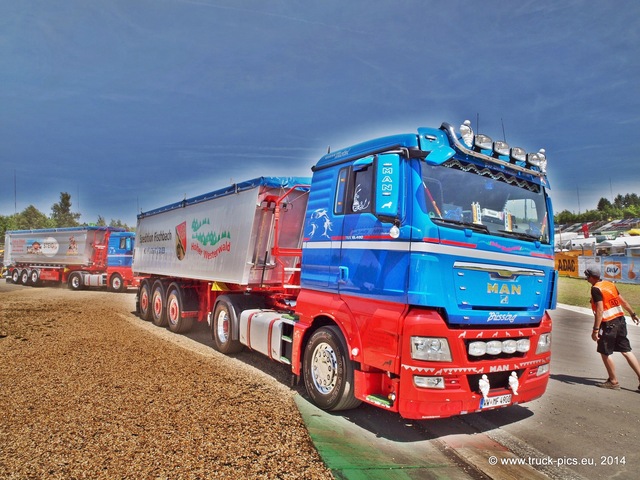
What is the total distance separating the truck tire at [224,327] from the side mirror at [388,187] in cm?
460

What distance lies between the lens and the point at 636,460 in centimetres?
425

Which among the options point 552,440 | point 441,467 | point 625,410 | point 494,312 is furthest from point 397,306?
point 625,410

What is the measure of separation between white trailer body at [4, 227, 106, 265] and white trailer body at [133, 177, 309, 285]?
53.0 feet

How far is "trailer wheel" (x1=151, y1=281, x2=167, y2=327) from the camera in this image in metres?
11.9

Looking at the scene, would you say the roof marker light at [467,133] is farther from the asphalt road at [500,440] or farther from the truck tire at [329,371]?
the asphalt road at [500,440]

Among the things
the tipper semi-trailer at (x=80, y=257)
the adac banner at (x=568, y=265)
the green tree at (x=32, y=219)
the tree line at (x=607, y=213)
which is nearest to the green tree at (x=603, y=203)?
the tree line at (x=607, y=213)

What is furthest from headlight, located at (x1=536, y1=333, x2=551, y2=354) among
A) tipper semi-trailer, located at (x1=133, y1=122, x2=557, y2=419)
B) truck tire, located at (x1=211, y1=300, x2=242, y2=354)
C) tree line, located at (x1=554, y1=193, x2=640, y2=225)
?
tree line, located at (x1=554, y1=193, x2=640, y2=225)

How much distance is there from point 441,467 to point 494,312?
1.57 metres

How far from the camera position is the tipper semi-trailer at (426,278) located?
430cm

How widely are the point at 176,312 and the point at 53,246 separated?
20.9 m

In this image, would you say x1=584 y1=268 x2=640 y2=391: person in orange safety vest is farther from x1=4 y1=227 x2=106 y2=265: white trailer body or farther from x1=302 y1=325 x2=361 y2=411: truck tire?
x1=4 y1=227 x2=106 y2=265: white trailer body

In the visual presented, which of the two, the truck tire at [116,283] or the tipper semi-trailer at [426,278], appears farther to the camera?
the truck tire at [116,283]

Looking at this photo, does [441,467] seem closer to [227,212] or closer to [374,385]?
[374,385]

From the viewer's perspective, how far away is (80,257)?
2570cm
